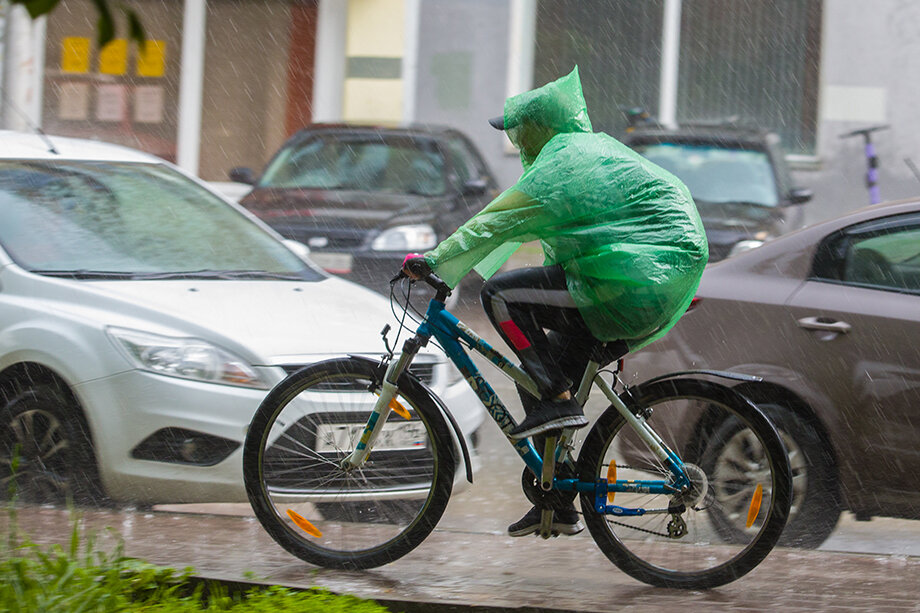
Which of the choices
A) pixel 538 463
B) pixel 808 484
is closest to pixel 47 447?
pixel 538 463

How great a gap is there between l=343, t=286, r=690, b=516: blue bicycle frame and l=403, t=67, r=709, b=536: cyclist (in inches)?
2.6

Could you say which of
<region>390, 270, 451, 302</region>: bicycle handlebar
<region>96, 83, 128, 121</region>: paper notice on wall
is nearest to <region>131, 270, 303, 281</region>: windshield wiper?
<region>390, 270, 451, 302</region>: bicycle handlebar

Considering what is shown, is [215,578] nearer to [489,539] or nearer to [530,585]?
[530,585]

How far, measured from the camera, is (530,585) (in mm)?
4309

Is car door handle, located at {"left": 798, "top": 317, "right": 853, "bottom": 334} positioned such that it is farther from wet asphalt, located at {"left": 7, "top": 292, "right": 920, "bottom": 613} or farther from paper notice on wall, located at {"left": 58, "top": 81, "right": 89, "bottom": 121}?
paper notice on wall, located at {"left": 58, "top": 81, "right": 89, "bottom": 121}

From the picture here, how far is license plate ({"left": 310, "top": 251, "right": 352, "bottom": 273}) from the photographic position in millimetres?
10148

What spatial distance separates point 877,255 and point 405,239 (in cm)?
544

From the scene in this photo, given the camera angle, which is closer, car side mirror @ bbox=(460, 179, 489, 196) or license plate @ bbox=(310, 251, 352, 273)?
license plate @ bbox=(310, 251, 352, 273)

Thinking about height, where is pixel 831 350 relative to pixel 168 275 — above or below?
below

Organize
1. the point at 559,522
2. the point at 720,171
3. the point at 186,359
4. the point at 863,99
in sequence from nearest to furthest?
the point at 559,522 < the point at 186,359 < the point at 720,171 < the point at 863,99

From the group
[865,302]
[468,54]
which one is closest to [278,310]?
[865,302]

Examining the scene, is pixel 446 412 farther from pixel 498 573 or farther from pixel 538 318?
pixel 498 573

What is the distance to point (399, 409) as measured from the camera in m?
4.39

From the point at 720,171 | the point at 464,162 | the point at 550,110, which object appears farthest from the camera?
the point at 464,162
